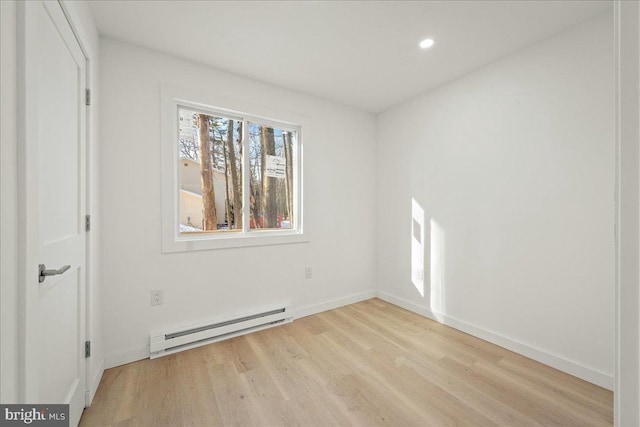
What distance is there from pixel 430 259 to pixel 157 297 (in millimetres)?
2570

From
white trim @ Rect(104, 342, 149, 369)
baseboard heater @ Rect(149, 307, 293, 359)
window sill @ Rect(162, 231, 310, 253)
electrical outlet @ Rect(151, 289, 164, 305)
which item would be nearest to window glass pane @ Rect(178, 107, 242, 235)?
window sill @ Rect(162, 231, 310, 253)

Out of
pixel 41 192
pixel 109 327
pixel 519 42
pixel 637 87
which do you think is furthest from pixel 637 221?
pixel 109 327

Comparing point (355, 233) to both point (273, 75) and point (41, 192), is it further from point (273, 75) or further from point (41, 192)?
point (41, 192)

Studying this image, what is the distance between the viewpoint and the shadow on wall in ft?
8.93

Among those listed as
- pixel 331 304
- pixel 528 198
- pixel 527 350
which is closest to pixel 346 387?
pixel 331 304

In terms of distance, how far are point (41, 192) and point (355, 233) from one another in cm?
278

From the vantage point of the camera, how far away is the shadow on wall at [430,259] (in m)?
2.72

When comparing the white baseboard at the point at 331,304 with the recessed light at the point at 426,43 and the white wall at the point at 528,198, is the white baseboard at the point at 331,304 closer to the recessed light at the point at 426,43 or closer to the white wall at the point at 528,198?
the white wall at the point at 528,198

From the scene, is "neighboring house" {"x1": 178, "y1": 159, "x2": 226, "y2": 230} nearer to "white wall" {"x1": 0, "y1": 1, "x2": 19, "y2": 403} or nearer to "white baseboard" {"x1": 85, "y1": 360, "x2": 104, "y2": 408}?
"white baseboard" {"x1": 85, "y1": 360, "x2": 104, "y2": 408}

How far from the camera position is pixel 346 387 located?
176 centimetres

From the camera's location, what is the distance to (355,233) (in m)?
3.34

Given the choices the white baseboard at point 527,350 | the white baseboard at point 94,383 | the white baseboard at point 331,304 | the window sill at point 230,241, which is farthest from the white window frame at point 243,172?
the white baseboard at point 527,350

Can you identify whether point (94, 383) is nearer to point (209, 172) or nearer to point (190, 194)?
point (190, 194)

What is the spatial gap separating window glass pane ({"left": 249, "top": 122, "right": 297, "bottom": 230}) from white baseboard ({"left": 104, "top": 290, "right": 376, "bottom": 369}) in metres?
0.95
